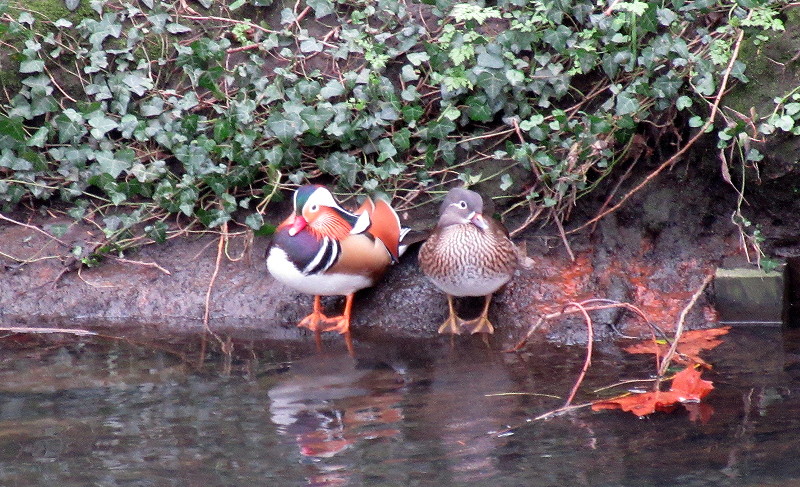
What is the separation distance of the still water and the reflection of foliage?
1053 mm

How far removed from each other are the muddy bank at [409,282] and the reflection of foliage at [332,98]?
243 mm

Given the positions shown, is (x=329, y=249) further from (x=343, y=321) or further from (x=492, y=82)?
(x=492, y=82)

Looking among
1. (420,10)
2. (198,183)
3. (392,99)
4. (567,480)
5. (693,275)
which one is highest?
(420,10)

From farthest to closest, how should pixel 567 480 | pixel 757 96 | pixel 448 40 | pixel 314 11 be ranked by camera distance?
pixel 314 11 → pixel 448 40 → pixel 757 96 → pixel 567 480

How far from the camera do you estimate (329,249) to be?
197 inches

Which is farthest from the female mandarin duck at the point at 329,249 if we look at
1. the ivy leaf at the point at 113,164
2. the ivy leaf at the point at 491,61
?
the ivy leaf at the point at 113,164

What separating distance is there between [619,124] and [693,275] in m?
0.92

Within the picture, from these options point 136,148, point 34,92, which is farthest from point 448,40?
A: point 34,92

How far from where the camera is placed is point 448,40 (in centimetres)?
545

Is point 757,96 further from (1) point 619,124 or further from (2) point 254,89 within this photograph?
(2) point 254,89

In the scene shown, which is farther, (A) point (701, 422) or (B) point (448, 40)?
(B) point (448, 40)

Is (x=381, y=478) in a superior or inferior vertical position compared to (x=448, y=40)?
inferior

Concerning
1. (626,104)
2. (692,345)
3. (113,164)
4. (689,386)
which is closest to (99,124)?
(113,164)

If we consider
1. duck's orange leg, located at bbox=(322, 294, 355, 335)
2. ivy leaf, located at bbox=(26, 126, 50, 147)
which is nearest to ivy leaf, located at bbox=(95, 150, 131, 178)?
ivy leaf, located at bbox=(26, 126, 50, 147)
